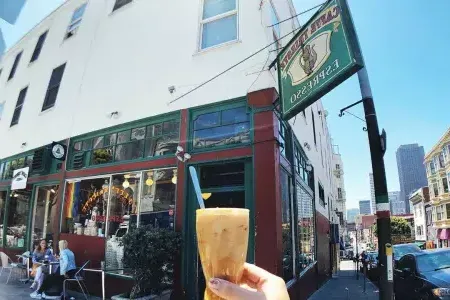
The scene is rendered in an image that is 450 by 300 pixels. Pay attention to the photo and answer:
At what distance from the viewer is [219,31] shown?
8109mm

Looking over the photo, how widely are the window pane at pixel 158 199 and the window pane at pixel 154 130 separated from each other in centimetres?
98

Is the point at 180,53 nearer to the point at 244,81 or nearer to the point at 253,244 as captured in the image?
the point at 244,81

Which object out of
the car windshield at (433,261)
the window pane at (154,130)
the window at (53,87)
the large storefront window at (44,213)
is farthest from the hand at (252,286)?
the window at (53,87)

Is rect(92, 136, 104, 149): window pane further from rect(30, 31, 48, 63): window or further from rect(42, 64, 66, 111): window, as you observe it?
rect(30, 31, 48, 63): window

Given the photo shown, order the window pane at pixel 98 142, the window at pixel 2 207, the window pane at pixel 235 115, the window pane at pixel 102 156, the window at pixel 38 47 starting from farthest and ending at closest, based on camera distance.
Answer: the window at pixel 38 47 → the window at pixel 2 207 → the window pane at pixel 98 142 → the window pane at pixel 102 156 → the window pane at pixel 235 115

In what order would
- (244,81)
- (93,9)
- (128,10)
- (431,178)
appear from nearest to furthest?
1. (244,81)
2. (128,10)
3. (93,9)
4. (431,178)

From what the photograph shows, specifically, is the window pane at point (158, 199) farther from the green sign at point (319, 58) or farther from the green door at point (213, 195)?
the green sign at point (319, 58)

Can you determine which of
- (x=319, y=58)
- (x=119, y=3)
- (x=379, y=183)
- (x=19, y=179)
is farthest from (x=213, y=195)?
(x=19, y=179)

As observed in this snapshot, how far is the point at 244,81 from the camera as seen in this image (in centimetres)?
722

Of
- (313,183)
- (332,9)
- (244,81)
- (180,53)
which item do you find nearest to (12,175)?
(180,53)

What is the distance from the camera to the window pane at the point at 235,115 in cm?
713

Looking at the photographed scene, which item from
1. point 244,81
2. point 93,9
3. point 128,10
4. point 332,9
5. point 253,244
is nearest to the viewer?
point 332,9

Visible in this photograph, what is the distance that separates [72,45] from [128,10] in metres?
3.28

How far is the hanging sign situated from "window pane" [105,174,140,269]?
16.4 feet
